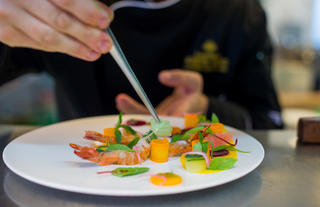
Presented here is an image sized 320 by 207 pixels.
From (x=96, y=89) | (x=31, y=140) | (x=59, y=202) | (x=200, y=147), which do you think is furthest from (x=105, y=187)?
(x=96, y=89)

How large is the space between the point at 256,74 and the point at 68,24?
117 cm

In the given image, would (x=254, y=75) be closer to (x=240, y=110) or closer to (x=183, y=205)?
(x=240, y=110)

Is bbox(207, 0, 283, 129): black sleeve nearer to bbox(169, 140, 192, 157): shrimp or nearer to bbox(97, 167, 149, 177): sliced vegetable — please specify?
bbox(169, 140, 192, 157): shrimp

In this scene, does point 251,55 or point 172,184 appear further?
point 251,55

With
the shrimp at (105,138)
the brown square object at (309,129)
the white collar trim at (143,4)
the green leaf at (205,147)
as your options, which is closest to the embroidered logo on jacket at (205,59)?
the white collar trim at (143,4)

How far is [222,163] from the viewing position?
1.90 ft

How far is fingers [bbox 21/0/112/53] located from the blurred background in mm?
895

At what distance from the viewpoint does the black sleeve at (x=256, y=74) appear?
1552 millimetres

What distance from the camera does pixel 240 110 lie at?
4.77 feet

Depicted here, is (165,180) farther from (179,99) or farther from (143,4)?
(143,4)

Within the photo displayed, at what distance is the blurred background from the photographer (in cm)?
225

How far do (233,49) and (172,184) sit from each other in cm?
125

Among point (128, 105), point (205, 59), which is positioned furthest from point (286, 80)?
point (128, 105)

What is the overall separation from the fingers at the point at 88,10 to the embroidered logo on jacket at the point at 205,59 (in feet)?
3.06
